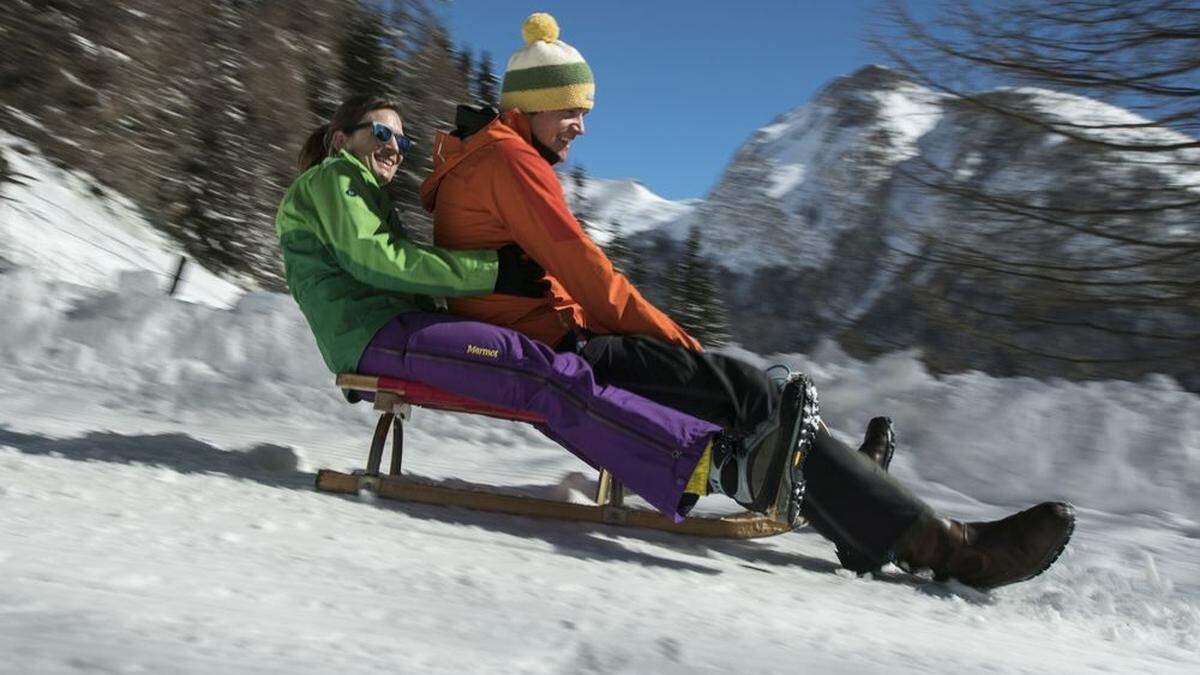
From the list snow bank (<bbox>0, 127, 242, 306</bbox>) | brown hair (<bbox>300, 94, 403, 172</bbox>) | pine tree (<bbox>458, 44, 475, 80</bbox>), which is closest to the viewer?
brown hair (<bbox>300, 94, 403, 172</bbox>)

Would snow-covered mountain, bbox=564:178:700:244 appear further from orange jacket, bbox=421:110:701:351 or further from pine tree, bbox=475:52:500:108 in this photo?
orange jacket, bbox=421:110:701:351

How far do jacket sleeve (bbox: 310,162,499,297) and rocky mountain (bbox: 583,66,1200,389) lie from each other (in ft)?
6.88

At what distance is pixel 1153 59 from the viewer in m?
4.08

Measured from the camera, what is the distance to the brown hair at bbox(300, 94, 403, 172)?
305 centimetres

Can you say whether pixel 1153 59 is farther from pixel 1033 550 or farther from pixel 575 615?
pixel 575 615

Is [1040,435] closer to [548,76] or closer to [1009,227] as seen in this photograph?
[1009,227]

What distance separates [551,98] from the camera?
295 cm

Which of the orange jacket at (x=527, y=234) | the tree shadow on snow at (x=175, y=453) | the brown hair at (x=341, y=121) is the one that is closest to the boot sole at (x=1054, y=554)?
the orange jacket at (x=527, y=234)

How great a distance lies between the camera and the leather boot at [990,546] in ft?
8.00

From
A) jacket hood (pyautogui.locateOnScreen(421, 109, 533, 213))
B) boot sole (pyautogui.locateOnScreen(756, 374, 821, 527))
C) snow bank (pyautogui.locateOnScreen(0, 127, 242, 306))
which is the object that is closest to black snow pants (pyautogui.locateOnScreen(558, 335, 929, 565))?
boot sole (pyautogui.locateOnScreen(756, 374, 821, 527))

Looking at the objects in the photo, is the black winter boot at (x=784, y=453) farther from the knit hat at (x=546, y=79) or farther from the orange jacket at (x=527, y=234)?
the knit hat at (x=546, y=79)

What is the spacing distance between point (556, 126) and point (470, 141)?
0.29 m

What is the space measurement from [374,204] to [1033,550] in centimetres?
185

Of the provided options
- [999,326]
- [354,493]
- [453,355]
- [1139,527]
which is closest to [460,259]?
[453,355]
